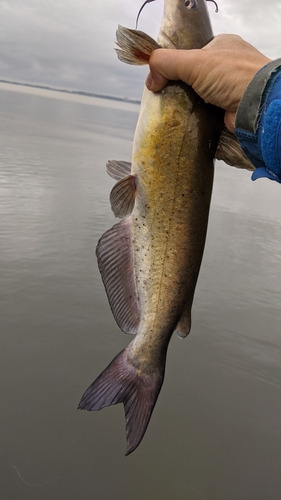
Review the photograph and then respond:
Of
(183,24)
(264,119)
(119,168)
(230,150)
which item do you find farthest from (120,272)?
(183,24)

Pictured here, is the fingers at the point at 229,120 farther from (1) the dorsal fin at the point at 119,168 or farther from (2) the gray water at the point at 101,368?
(2) the gray water at the point at 101,368

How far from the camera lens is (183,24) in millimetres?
2057

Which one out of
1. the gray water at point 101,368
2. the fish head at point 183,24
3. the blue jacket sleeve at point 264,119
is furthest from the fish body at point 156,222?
the gray water at point 101,368

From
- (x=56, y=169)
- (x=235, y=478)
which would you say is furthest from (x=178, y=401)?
(x=56, y=169)

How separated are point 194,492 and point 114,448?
0.72 metres

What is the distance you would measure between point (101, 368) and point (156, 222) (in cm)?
266

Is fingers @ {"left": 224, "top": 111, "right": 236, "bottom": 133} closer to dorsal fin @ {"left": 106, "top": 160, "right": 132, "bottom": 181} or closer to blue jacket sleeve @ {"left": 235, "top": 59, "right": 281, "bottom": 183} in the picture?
blue jacket sleeve @ {"left": 235, "top": 59, "right": 281, "bottom": 183}

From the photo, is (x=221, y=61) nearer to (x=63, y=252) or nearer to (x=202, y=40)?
(x=202, y=40)

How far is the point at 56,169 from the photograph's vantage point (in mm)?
11922

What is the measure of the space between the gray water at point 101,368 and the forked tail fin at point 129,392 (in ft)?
4.49

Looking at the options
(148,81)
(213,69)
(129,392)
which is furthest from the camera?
(129,392)

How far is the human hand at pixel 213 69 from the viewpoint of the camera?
1875 millimetres

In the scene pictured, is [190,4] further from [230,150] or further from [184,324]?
[184,324]

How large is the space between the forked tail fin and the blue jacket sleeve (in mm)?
1238
